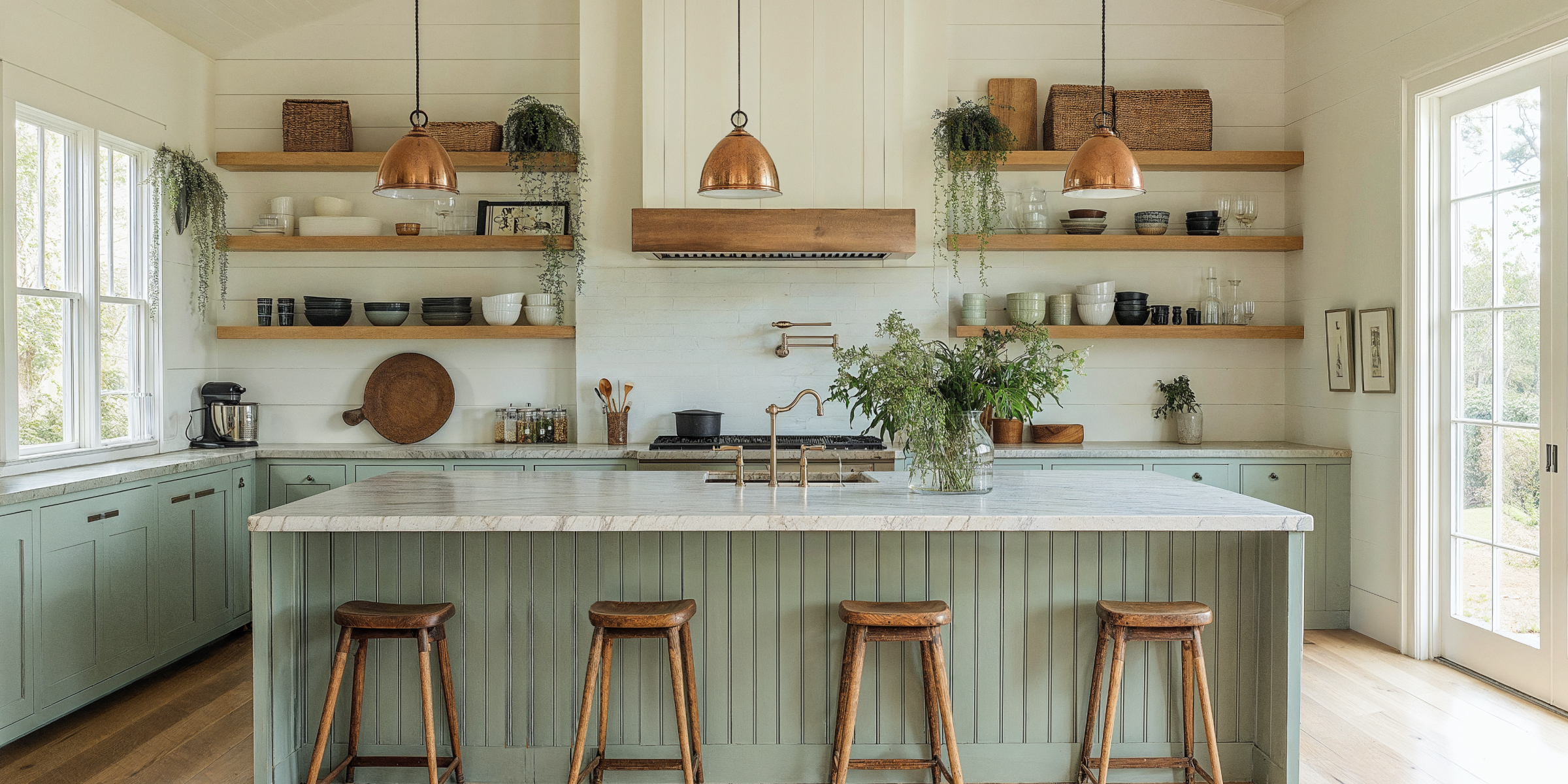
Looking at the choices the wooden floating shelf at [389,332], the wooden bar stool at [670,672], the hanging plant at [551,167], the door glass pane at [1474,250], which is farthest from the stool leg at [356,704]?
the door glass pane at [1474,250]

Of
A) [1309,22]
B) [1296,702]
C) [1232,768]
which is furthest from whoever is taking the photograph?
[1309,22]

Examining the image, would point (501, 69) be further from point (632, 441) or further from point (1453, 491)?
point (1453, 491)

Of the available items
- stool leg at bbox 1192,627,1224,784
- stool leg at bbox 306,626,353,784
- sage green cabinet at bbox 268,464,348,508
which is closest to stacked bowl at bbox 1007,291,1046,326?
stool leg at bbox 1192,627,1224,784

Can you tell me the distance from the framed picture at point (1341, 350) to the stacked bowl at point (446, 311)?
4.66m

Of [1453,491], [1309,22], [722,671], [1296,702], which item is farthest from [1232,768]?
[1309,22]

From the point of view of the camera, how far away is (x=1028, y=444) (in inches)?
216

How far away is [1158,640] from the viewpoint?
118 inches

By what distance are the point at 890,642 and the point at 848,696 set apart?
22 cm

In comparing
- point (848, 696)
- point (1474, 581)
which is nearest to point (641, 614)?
point (848, 696)

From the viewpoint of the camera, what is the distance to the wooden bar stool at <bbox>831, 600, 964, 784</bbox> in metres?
2.86

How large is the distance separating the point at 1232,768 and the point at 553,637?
2232 millimetres

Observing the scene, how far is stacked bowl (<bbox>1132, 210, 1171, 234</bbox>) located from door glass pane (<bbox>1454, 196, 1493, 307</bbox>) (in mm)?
1418

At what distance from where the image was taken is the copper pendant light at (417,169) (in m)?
3.31

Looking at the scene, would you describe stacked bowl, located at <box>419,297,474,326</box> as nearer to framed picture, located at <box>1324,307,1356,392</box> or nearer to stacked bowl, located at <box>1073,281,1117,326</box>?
stacked bowl, located at <box>1073,281,1117,326</box>
